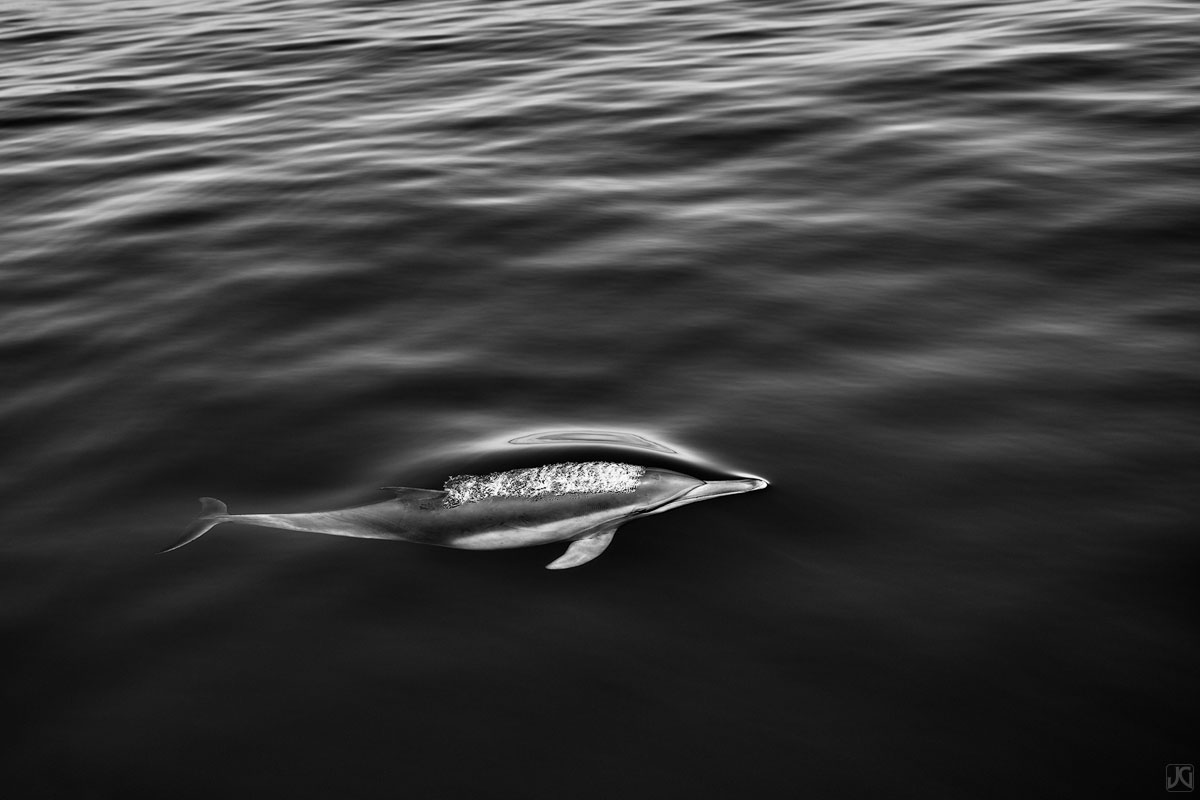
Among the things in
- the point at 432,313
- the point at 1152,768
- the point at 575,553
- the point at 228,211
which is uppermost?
the point at 228,211

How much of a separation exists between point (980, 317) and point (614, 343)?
298 cm

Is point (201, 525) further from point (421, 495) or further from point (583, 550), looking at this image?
point (583, 550)

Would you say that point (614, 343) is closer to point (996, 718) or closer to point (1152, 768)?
point (996, 718)

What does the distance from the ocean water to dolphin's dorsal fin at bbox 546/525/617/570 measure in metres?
0.09

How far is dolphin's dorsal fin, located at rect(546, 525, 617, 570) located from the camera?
209 inches

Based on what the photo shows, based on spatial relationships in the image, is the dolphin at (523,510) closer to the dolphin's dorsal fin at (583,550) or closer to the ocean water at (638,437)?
the dolphin's dorsal fin at (583,550)

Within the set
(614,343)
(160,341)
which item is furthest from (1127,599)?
(160,341)

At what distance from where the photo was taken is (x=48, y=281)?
1002 cm

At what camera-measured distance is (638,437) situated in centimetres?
638

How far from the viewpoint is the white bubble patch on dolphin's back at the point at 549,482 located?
5.46 metres

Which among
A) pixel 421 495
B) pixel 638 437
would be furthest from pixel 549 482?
pixel 638 437

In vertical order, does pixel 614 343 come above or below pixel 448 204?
below

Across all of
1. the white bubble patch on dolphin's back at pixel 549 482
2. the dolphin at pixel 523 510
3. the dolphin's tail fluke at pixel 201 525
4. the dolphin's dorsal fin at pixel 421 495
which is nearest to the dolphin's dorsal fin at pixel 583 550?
the dolphin at pixel 523 510

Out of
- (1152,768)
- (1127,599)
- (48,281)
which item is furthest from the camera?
(48,281)
